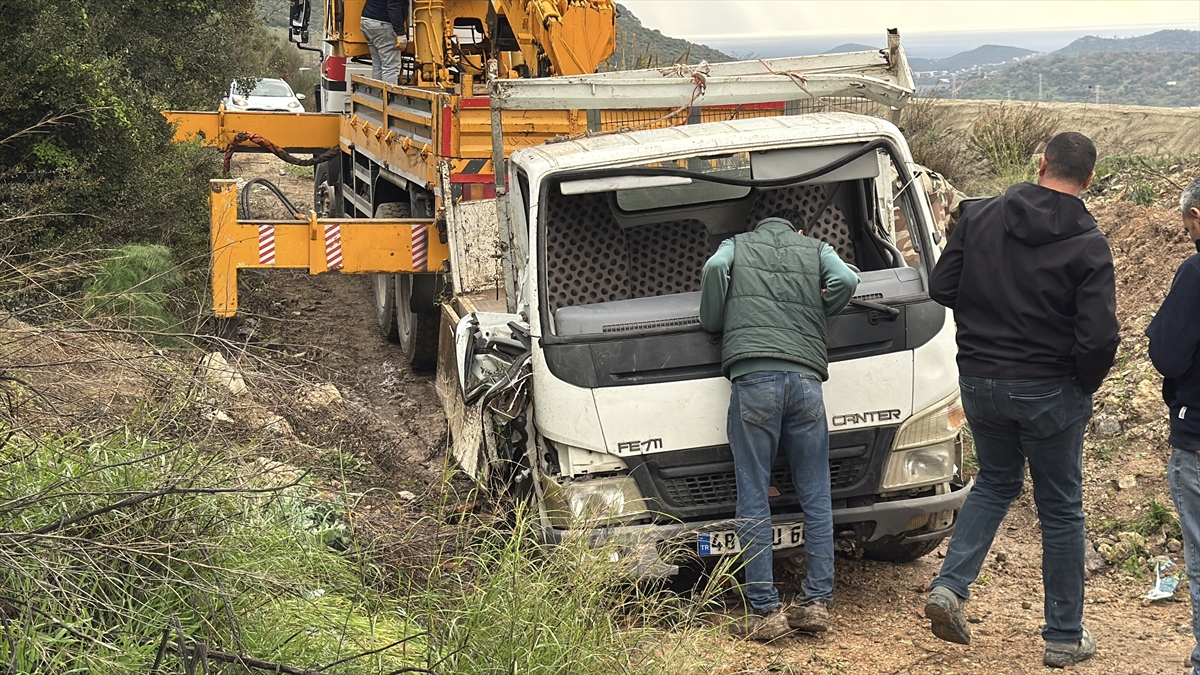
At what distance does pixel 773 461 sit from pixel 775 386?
0.35 meters

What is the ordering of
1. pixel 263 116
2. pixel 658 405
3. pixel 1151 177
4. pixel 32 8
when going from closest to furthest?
1. pixel 658 405
2. pixel 32 8
3. pixel 1151 177
4. pixel 263 116

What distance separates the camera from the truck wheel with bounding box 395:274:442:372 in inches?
355

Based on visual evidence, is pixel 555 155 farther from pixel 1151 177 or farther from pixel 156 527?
pixel 1151 177

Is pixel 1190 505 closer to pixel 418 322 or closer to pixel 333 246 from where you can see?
pixel 333 246

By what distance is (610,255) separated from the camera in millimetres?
5770

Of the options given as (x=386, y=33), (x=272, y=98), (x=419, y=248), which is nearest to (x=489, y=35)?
(x=386, y=33)

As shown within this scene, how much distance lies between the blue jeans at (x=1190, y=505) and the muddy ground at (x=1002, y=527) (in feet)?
2.22

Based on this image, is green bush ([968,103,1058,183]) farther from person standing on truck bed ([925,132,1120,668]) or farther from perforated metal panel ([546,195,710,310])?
person standing on truck bed ([925,132,1120,668])

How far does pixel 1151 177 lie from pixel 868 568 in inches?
281

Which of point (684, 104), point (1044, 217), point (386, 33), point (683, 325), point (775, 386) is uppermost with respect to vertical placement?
point (386, 33)

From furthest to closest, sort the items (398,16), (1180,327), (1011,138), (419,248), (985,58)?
(985,58) → (1011,138) → (398,16) → (419,248) → (1180,327)

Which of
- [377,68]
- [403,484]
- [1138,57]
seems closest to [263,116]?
[377,68]

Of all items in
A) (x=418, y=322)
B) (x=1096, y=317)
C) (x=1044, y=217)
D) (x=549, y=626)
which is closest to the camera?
(x=549, y=626)

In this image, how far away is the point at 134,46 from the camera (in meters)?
13.8
